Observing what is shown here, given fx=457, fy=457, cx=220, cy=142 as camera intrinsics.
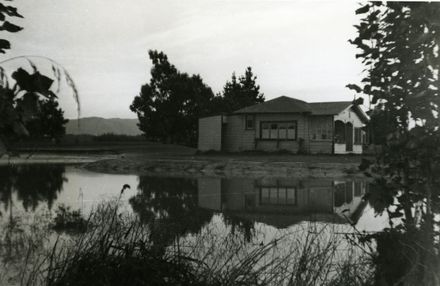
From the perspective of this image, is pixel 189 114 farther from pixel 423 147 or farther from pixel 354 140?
pixel 423 147

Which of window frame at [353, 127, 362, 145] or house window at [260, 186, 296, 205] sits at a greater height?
window frame at [353, 127, 362, 145]

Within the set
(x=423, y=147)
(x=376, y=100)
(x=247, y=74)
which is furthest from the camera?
(x=247, y=74)

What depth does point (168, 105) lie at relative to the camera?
50969mm

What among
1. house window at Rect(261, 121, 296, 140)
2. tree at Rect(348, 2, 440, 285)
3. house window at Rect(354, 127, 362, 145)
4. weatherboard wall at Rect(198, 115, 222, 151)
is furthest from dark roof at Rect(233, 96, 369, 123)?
tree at Rect(348, 2, 440, 285)

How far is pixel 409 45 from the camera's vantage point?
416 cm

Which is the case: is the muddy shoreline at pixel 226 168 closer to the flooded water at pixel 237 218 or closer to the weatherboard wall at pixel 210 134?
the flooded water at pixel 237 218

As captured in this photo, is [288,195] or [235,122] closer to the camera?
[288,195]

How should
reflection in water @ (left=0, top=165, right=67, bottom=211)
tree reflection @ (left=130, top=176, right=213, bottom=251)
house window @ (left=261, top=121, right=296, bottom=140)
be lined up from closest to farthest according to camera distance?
tree reflection @ (left=130, top=176, right=213, bottom=251) < reflection in water @ (left=0, top=165, right=67, bottom=211) < house window @ (left=261, top=121, right=296, bottom=140)

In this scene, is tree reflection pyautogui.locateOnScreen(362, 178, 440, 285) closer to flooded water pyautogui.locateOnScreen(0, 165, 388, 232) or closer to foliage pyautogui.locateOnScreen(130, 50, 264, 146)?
flooded water pyautogui.locateOnScreen(0, 165, 388, 232)

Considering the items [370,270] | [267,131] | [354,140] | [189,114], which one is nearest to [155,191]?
[370,270]

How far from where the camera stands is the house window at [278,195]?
12102 millimetres

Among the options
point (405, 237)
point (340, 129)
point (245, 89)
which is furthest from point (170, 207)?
point (245, 89)

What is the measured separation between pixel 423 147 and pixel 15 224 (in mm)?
6587

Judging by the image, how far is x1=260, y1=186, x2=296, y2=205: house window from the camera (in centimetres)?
1210
